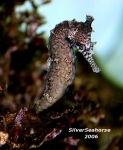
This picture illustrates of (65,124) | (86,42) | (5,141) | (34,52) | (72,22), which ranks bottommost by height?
(5,141)

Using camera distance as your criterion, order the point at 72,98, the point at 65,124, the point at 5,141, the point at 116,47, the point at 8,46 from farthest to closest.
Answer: the point at 116,47 → the point at 8,46 → the point at 72,98 → the point at 65,124 → the point at 5,141

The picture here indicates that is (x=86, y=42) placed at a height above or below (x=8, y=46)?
below

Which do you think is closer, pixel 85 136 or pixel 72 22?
pixel 72 22

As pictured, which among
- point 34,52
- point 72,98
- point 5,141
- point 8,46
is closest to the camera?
point 5,141

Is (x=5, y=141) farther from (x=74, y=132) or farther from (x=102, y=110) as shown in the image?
(x=102, y=110)

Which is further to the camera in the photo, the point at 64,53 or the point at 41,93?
the point at 41,93

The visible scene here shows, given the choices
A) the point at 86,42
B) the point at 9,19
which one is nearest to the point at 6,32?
the point at 9,19

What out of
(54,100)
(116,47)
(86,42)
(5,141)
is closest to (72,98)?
(54,100)
